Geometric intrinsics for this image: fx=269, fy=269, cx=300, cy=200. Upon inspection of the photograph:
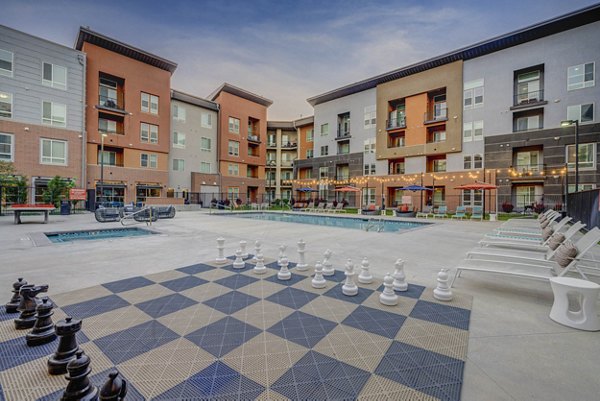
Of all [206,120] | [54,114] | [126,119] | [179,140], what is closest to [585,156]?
[206,120]

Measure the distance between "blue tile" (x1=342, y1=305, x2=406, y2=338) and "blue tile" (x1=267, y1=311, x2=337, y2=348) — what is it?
0.96 feet

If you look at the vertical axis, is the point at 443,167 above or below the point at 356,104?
below

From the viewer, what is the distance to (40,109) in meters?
22.0

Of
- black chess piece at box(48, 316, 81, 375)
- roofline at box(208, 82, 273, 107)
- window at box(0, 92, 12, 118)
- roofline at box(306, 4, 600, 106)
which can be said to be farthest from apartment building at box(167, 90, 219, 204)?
black chess piece at box(48, 316, 81, 375)

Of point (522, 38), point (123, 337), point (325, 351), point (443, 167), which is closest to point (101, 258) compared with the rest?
point (123, 337)

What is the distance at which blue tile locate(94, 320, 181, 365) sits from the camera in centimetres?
252

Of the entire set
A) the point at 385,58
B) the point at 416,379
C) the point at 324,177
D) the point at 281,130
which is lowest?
the point at 416,379

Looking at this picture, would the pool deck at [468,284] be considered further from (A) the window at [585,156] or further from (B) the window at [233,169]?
(B) the window at [233,169]

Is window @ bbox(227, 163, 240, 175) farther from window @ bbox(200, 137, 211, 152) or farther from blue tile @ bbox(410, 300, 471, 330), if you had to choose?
blue tile @ bbox(410, 300, 471, 330)

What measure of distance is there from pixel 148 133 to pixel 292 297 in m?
31.7

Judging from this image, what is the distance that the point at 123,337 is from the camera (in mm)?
2795

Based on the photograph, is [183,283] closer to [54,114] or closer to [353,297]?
[353,297]

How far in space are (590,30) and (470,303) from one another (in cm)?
3101

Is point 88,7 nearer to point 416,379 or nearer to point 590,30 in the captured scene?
point 416,379
